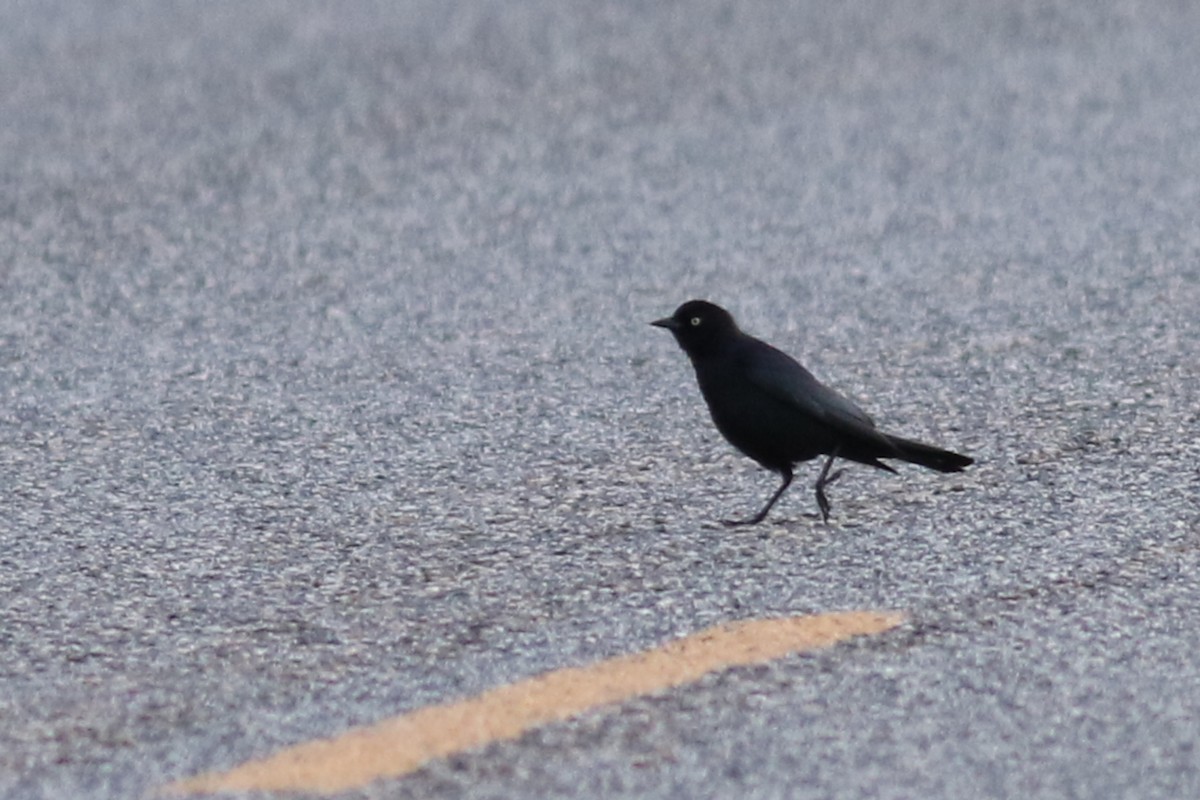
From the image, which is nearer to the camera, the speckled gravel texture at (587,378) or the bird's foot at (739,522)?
the speckled gravel texture at (587,378)

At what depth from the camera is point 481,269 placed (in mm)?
6930

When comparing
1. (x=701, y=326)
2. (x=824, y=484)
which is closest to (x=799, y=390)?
(x=824, y=484)

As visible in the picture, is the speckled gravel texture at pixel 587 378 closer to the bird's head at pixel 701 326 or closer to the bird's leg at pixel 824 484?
the bird's leg at pixel 824 484

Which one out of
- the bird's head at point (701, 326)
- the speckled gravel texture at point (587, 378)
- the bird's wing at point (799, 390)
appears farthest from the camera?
the bird's head at point (701, 326)

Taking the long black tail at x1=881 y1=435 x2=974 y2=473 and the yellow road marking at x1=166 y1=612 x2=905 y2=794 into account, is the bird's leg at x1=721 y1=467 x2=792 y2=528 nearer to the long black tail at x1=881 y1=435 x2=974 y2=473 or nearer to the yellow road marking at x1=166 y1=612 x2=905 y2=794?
the long black tail at x1=881 y1=435 x2=974 y2=473

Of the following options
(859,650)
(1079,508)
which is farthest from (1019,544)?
(859,650)

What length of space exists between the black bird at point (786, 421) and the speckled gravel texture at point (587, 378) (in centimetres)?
11

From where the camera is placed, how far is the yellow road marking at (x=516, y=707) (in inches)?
133

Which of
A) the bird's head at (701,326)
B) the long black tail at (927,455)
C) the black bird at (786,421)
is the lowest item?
the long black tail at (927,455)

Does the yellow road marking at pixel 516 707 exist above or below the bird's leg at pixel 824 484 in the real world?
below

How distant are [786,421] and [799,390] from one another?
0.07 meters

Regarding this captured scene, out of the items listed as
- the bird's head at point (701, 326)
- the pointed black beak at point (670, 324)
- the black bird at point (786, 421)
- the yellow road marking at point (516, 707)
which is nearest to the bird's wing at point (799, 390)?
the black bird at point (786, 421)

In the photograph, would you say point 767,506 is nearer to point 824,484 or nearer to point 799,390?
point 824,484

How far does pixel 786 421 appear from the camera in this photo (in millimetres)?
4777
